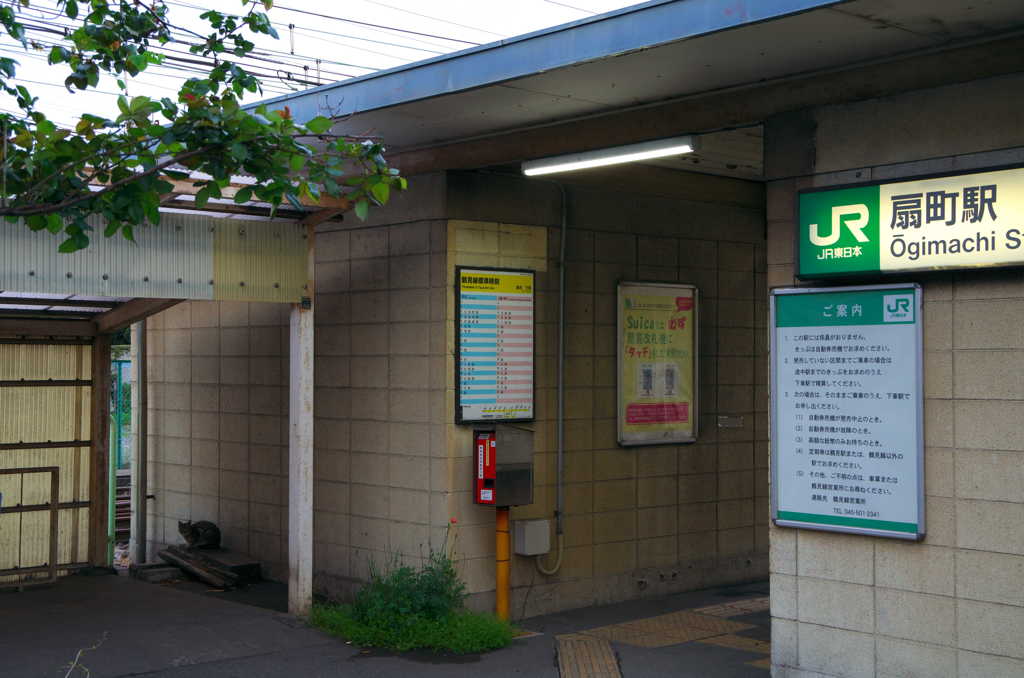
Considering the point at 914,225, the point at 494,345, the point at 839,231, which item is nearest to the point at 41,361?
the point at 494,345

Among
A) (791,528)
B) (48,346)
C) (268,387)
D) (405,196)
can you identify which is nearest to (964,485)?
(791,528)

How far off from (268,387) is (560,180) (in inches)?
144

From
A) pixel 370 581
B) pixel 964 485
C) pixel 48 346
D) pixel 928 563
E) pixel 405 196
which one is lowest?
pixel 370 581

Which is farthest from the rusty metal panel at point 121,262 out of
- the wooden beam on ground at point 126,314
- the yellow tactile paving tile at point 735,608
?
the yellow tactile paving tile at point 735,608

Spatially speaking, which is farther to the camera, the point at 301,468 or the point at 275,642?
the point at 301,468

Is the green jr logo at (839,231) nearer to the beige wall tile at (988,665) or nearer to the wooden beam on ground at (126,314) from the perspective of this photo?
the beige wall tile at (988,665)

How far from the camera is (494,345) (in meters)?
9.83

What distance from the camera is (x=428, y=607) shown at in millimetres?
8953

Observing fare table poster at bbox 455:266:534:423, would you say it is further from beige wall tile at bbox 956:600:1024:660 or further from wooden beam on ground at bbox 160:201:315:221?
beige wall tile at bbox 956:600:1024:660

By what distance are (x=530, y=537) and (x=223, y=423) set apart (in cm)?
405

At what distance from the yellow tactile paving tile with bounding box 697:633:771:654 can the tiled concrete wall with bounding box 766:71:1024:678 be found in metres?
1.55

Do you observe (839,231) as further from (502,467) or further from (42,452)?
(42,452)

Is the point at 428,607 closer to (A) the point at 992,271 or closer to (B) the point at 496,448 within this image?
(B) the point at 496,448

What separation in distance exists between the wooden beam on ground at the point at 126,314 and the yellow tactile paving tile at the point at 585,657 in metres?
4.71
